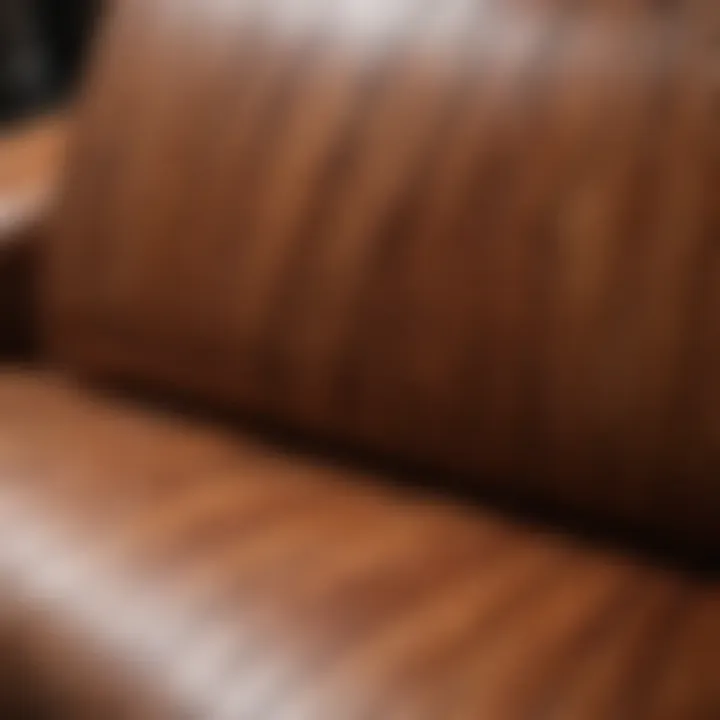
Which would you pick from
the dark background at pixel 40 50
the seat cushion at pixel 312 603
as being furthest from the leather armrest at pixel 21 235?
the dark background at pixel 40 50

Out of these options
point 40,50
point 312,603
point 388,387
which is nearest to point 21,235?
point 388,387

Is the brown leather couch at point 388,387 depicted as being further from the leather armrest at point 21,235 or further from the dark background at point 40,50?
the dark background at point 40,50

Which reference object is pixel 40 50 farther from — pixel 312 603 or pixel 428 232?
pixel 312 603

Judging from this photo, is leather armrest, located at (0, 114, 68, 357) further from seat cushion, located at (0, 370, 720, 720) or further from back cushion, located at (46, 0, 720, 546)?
seat cushion, located at (0, 370, 720, 720)

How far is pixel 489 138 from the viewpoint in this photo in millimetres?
853

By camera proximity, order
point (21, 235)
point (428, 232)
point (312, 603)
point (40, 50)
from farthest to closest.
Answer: point (40, 50) → point (21, 235) → point (428, 232) → point (312, 603)

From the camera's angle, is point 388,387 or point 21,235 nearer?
point 388,387

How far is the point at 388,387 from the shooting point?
90 cm

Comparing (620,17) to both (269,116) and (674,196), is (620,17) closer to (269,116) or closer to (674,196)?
(674,196)

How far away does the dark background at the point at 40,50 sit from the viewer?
5.30ft

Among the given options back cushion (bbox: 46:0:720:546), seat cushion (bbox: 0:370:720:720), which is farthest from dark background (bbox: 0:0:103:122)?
seat cushion (bbox: 0:370:720:720)

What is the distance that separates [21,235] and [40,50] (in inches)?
23.9

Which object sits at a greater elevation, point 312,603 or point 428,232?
point 428,232

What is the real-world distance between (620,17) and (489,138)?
10 centimetres
